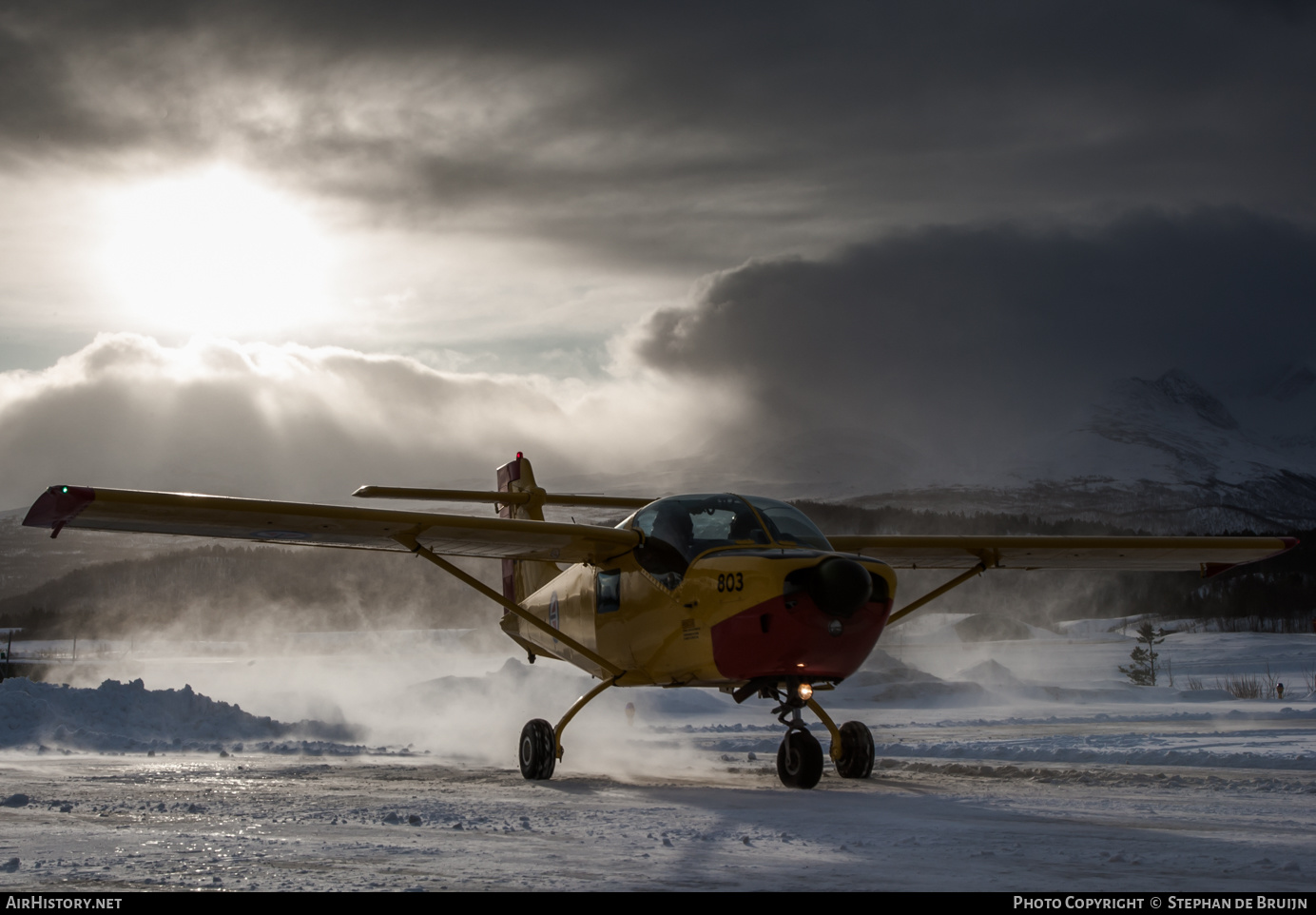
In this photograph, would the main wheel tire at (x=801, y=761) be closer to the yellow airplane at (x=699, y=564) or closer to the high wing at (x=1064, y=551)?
the yellow airplane at (x=699, y=564)

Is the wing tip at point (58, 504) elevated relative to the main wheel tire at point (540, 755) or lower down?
elevated

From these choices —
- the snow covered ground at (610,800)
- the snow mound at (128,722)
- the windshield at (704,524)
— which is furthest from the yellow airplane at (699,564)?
the snow mound at (128,722)

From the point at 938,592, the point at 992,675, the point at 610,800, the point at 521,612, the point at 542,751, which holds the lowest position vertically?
the point at 992,675

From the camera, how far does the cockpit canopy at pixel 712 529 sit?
12.4 metres

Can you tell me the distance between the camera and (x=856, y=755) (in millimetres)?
13469

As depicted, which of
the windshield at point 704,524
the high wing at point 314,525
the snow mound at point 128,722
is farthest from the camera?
the snow mound at point 128,722

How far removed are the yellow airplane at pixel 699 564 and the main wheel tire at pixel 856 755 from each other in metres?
0.02

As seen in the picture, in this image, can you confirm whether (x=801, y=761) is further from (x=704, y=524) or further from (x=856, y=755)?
(x=704, y=524)

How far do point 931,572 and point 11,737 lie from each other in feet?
228

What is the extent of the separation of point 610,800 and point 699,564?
2915 millimetres

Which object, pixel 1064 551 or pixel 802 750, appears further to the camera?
pixel 1064 551

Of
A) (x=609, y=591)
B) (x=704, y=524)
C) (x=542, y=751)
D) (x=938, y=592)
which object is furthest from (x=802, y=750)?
(x=938, y=592)
